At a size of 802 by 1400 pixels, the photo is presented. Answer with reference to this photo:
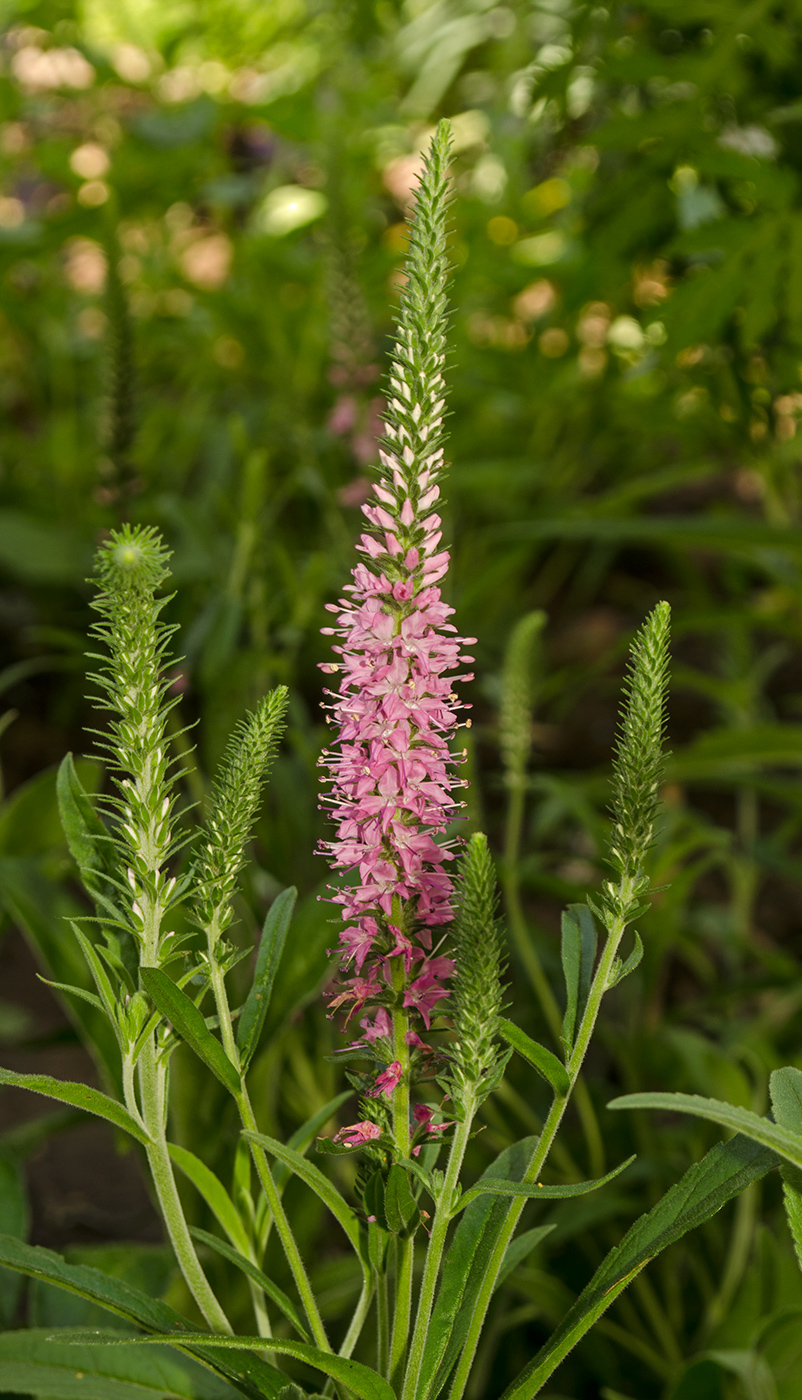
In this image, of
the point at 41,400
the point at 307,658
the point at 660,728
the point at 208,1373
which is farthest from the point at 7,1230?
the point at 41,400

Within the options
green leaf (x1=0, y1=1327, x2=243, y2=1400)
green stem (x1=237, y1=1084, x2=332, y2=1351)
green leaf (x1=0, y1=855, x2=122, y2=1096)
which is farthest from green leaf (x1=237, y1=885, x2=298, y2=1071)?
green leaf (x1=0, y1=855, x2=122, y2=1096)

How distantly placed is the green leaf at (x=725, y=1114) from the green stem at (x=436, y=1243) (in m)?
0.08

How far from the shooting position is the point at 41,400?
10.2 ft

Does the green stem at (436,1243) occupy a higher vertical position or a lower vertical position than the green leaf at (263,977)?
lower

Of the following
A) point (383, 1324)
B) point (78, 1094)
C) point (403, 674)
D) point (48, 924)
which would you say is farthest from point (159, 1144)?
point (48, 924)

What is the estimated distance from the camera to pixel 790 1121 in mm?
642

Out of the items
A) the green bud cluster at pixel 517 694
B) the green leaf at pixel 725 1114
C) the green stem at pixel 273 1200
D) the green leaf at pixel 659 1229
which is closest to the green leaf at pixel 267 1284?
the green stem at pixel 273 1200

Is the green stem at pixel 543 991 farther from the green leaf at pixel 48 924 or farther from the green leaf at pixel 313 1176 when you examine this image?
the green leaf at pixel 313 1176

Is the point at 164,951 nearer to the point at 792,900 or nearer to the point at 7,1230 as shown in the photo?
the point at 7,1230

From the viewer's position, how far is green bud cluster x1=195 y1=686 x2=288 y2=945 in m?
0.57

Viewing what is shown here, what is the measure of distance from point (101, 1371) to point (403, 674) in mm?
507

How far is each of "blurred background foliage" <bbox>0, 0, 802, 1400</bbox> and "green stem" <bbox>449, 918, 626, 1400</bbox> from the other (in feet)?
0.21

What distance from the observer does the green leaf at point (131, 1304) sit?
0.62 meters

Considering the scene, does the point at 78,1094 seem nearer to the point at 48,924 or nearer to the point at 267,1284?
the point at 267,1284
